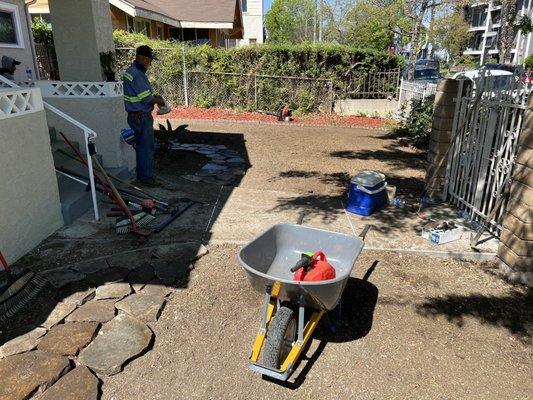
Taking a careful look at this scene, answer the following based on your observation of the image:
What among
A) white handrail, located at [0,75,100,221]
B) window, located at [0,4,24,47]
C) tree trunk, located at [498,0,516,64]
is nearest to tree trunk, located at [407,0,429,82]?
tree trunk, located at [498,0,516,64]

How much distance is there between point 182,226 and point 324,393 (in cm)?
315

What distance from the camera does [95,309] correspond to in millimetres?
3744

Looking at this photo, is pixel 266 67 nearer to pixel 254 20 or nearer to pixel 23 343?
pixel 23 343

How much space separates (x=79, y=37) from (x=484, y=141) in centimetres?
654

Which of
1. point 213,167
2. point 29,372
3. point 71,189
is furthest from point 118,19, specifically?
point 29,372

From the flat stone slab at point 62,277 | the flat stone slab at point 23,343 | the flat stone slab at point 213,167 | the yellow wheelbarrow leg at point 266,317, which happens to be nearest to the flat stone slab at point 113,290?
the flat stone slab at point 62,277

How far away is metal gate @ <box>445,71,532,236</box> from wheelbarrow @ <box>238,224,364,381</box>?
2664 millimetres

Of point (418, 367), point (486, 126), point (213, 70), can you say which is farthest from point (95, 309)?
point (213, 70)

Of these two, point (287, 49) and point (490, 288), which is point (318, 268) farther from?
point (287, 49)

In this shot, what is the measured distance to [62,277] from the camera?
13.8ft

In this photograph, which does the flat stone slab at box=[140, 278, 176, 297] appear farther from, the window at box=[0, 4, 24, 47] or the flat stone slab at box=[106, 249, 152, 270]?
the window at box=[0, 4, 24, 47]

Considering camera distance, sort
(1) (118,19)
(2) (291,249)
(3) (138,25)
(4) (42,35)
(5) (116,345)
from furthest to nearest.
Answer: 1. (3) (138,25)
2. (1) (118,19)
3. (4) (42,35)
4. (2) (291,249)
5. (5) (116,345)

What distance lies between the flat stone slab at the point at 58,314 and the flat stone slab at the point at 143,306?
0.40 m

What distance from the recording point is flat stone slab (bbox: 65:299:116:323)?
361 centimetres
